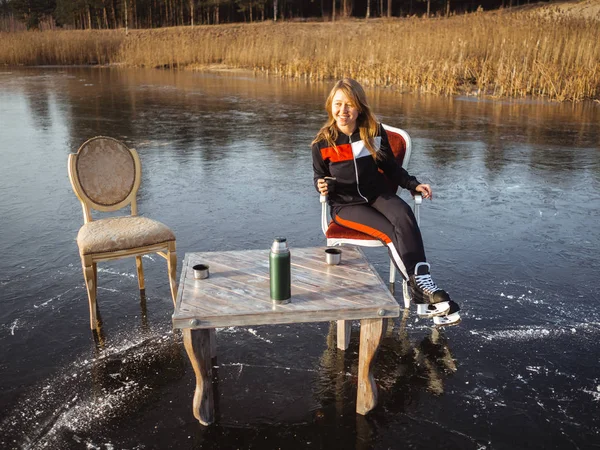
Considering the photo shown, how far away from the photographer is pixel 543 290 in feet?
12.7

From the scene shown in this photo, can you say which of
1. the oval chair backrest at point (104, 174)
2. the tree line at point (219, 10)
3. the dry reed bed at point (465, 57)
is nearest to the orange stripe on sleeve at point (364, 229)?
the oval chair backrest at point (104, 174)

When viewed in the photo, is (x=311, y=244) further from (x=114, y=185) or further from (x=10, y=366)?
(x=10, y=366)

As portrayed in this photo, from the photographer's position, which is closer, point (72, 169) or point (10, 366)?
point (10, 366)

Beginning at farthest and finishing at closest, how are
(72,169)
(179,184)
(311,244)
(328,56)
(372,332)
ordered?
(328,56) < (179,184) < (311,244) < (72,169) < (372,332)

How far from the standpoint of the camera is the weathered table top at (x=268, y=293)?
7.75 ft

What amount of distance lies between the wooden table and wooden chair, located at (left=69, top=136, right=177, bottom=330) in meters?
0.57

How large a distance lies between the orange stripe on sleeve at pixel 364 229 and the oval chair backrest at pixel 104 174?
1410 mm

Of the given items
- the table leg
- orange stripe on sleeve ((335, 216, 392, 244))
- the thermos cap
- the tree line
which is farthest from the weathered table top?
the tree line

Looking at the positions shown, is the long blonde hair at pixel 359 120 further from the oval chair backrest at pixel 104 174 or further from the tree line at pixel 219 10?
the tree line at pixel 219 10

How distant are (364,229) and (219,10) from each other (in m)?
50.7

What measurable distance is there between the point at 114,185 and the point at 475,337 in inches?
97.9

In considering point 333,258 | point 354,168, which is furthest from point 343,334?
point 354,168

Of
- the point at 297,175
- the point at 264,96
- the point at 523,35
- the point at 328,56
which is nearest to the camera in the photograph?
the point at 297,175


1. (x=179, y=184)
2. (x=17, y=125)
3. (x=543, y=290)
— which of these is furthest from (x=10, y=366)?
(x=17, y=125)
